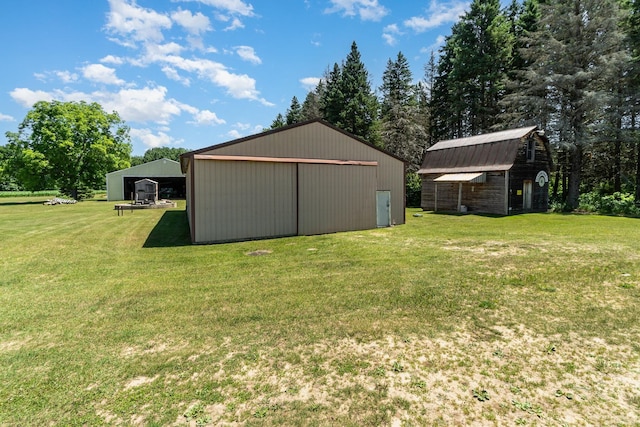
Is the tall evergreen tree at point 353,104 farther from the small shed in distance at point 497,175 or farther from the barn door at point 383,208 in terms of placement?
the barn door at point 383,208

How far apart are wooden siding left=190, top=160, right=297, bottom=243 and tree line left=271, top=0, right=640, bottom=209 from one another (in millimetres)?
17532

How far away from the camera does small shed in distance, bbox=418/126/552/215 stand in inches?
776

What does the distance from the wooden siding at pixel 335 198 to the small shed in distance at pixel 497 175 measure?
371 inches

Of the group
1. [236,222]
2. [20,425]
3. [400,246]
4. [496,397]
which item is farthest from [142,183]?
[496,397]

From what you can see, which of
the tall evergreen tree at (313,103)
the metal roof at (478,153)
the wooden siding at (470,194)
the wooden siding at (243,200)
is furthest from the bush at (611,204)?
the tall evergreen tree at (313,103)

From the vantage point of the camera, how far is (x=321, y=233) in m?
13.1

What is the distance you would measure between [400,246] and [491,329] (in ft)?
18.7

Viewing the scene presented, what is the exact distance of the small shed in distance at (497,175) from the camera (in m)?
19.7

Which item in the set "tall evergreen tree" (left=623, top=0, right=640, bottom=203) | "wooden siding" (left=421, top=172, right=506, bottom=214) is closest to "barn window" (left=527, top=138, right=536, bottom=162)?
"wooden siding" (left=421, top=172, right=506, bottom=214)

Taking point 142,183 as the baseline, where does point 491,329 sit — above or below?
below

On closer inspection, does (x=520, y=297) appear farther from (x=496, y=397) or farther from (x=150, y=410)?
(x=150, y=410)

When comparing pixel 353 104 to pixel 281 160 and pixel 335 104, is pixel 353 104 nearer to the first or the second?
→ pixel 335 104

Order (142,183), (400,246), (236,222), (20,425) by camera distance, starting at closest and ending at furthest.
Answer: (20,425), (400,246), (236,222), (142,183)

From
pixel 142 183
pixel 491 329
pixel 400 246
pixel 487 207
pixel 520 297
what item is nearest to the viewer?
pixel 491 329
